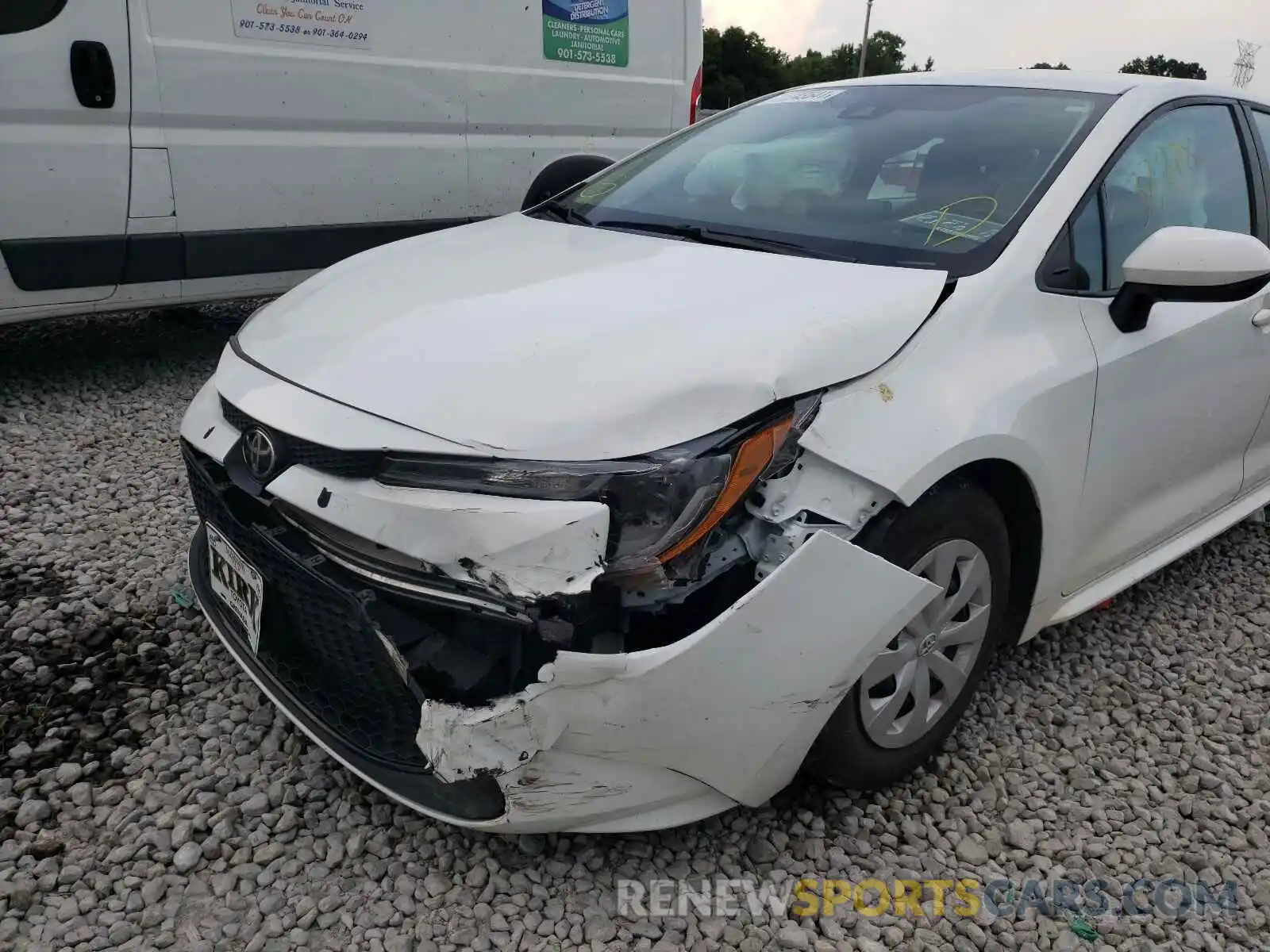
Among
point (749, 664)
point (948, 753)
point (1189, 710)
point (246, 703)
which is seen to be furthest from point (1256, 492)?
point (246, 703)

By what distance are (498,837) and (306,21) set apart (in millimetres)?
3736

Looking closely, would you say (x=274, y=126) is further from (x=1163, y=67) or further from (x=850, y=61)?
(x=850, y=61)

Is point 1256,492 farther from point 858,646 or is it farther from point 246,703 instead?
point 246,703

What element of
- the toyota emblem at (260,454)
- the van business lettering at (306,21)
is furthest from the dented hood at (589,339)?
the van business lettering at (306,21)

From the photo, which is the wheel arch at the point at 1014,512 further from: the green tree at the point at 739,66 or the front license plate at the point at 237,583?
the green tree at the point at 739,66

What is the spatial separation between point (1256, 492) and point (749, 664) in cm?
235

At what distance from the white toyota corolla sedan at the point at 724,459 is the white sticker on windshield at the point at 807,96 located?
15.6 inches

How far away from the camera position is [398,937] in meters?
1.75

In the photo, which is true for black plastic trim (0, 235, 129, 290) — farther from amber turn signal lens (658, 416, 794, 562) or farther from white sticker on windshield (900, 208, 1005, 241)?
amber turn signal lens (658, 416, 794, 562)

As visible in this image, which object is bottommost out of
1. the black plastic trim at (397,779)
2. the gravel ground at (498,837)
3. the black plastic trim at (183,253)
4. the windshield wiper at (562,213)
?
the gravel ground at (498,837)

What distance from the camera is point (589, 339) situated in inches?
71.1

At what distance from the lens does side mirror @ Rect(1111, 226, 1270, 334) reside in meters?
2.10

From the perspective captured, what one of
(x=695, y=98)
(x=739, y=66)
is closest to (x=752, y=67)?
(x=739, y=66)

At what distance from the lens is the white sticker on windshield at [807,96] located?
2.94 m
